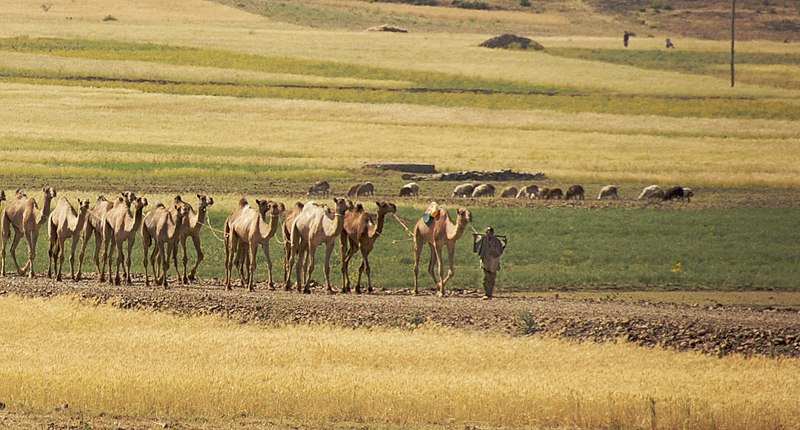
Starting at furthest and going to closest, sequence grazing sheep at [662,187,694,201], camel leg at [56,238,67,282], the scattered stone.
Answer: the scattered stone < grazing sheep at [662,187,694,201] < camel leg at [56,238,67,282]

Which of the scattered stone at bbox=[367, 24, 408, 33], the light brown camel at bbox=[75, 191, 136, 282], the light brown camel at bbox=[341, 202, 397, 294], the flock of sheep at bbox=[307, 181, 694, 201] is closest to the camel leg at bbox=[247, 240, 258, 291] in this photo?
the light brown camel at bbox=[341, 202, 397, 294]

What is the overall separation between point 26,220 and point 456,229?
918 cm

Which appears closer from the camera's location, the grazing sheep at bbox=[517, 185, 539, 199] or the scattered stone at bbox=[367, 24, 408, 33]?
the grazing sheep at bbox=[517, 185, 539, 199]

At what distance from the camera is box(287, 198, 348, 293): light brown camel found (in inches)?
1134

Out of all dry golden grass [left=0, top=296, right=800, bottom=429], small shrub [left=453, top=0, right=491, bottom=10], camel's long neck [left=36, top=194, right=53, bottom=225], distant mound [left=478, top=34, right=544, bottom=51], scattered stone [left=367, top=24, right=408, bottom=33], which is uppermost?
small shrub [left=453, top=0, right=491, bottom=10]

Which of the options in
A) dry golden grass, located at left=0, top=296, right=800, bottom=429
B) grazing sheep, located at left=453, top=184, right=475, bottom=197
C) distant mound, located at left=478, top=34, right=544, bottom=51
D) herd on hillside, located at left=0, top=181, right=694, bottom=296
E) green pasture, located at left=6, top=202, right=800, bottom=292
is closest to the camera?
dry golden grass, located at left=0, top=296, right=800, bottom=429

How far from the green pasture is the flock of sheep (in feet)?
13.6

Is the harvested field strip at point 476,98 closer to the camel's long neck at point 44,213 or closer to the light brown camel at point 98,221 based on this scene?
the camel's long neck at point 44,213

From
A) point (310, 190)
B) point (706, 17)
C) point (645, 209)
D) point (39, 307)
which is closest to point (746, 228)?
point (645, 209)

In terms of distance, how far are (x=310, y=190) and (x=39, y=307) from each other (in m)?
20.5

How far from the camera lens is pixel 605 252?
33469mm

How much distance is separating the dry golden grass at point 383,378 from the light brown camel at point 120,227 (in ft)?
18.4

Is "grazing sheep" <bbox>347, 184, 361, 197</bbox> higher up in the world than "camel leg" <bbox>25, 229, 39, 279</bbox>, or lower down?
lower down

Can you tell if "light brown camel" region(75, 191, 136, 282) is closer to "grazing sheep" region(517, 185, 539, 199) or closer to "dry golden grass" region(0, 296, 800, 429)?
"dry golden grass" region(0, 296, 800, 429)
